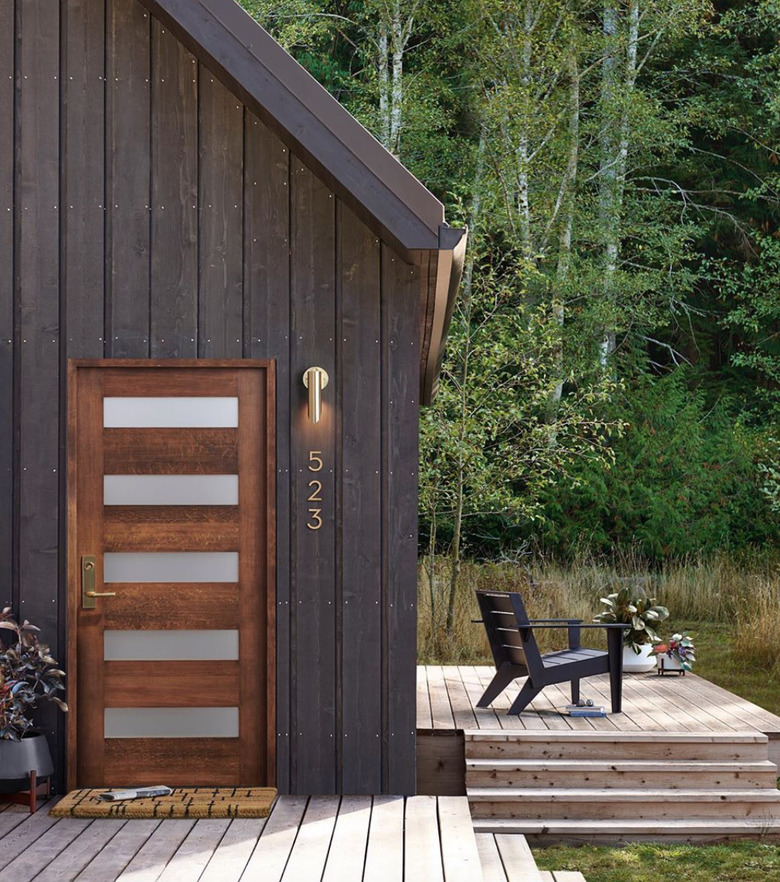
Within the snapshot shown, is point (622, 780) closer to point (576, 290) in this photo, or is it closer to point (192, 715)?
point (192, 715)

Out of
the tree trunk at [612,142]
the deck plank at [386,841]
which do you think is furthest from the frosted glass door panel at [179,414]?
the tree trunk at [612,142]

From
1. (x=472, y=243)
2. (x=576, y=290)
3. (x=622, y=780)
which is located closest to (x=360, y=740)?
(x=622, y=780)

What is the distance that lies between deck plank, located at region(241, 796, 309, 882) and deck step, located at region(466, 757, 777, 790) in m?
1.36

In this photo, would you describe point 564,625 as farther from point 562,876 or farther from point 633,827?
point 562,876

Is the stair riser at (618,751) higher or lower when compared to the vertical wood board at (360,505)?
lower

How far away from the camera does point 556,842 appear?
6.33 metres

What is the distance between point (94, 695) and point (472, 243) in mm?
7712

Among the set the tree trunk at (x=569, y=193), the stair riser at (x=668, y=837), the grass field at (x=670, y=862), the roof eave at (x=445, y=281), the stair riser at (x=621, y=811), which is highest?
the tree trunk at (x=569, y=193)

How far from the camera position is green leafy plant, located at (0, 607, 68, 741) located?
530 cm

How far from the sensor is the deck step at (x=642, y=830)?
6.29m

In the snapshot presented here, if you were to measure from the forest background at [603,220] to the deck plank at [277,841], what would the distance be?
24.4ft

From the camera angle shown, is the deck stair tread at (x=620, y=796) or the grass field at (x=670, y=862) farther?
the deck stair tread at (x=620, y=796)

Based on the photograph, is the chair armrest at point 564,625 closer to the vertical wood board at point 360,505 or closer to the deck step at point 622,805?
the deck step at point 622,805

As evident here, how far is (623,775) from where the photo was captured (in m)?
6.47
